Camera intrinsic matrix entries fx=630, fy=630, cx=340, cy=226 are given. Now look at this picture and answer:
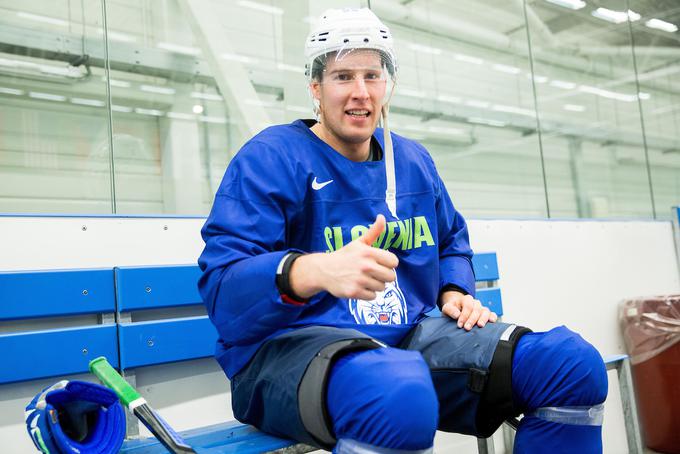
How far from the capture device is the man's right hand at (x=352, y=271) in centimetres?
90

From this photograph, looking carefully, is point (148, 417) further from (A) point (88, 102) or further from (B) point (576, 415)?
(A) point (88, 102)

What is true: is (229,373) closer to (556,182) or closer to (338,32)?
(338,32)

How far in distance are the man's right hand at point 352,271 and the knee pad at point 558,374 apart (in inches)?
14.7

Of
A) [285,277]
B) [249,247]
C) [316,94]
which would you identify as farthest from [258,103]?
[285,277]

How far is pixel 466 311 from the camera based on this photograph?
1.30 meters

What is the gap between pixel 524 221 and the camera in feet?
8.73

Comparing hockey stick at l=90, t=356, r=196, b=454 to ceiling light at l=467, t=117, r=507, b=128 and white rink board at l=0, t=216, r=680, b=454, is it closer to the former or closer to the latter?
white rink board at l=0, t=216, r=680, b=454

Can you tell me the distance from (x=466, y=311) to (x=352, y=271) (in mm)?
474

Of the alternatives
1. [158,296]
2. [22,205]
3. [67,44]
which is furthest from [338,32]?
[67,44]

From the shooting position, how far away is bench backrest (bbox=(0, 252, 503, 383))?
1.38 metres

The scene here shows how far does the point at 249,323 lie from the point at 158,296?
61cm

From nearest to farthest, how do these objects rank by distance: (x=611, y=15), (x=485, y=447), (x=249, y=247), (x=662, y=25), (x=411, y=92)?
(x=249, y=247), (x=485, y=447), (x=411, y=92), (x=611, y=15), (x=662, y=25)

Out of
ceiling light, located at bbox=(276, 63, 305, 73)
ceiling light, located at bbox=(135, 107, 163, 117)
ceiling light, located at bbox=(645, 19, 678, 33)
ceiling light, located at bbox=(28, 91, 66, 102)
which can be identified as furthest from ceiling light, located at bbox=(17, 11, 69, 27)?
ceiling light, located at bbox=(645, 19, 678, 33)

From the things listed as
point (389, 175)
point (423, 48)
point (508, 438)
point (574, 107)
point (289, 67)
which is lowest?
point (508, 438)
